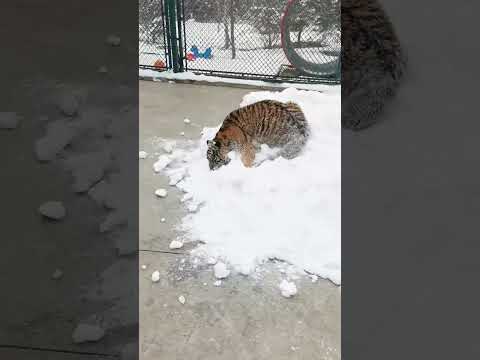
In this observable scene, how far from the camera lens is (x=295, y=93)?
5.00 meters

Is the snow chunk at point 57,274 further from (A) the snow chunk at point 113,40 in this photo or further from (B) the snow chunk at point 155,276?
(A) the snow chunk at point 113,40

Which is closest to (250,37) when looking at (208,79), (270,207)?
(208,79)

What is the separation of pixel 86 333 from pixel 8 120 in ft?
6.83

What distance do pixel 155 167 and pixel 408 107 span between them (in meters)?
1.94

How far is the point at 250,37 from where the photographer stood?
634 centimetres

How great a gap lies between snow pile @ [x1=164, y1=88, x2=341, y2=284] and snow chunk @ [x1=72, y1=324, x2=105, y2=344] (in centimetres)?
78

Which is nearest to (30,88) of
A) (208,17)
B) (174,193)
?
(174,193)

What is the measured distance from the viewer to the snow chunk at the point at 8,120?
335 centimetres

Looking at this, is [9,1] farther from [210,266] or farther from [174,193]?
[210,266]

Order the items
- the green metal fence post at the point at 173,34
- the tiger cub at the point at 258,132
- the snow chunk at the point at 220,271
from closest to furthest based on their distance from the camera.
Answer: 1. the snow chunk at the point at 220,271
2. the tiger cub at the point at 258,132
3. the green metal fence post at the point at 173,34

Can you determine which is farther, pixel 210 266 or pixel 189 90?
pixel 189 90

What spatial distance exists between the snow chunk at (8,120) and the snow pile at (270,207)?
1.19 metres

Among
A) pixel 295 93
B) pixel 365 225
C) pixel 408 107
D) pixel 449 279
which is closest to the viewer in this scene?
pixel 449 279

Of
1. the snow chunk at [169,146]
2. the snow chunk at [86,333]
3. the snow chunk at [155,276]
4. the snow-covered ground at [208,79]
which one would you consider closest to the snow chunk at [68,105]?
the snow chunk at [169,146]
